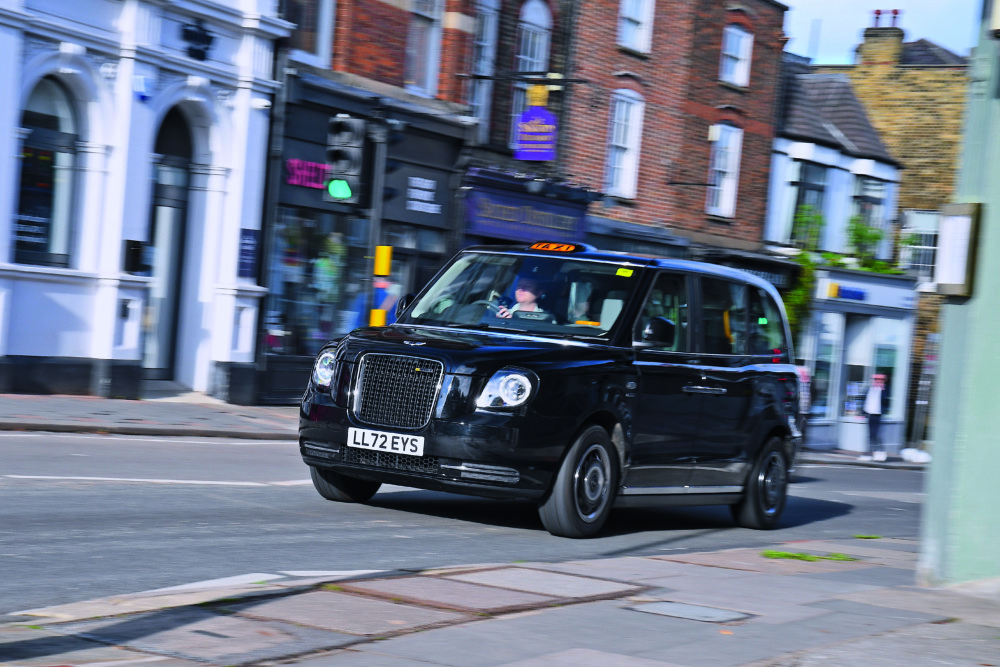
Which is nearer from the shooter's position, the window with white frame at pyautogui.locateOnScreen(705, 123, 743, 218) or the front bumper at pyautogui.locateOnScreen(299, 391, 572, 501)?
the front bumper at pyautogui.locateOnScreen(299, 391, 572, 501)

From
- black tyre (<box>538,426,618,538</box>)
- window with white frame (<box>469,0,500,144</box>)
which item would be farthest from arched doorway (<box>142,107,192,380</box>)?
black tyre (<box>538,426,618,538</box>)

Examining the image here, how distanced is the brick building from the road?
28.9 metres

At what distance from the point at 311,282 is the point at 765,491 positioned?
38.7 feet

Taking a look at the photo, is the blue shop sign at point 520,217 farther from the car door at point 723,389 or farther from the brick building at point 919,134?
the brick building at point 919,134

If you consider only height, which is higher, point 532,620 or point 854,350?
point 854,350

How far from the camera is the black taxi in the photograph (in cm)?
855

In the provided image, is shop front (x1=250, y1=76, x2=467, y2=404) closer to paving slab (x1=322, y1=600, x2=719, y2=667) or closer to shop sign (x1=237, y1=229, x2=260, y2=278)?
shop sign (x1=237, y1=229, x2=260, y2=278)

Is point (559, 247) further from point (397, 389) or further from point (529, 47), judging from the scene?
point (529, 47)

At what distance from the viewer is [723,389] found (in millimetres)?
10461

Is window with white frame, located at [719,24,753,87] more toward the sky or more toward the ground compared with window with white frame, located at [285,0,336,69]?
more toward the sky

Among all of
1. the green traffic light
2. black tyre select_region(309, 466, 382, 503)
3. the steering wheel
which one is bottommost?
black tyre select_region(309, 466, 382, 503)

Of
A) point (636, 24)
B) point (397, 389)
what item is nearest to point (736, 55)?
point (636, 24)

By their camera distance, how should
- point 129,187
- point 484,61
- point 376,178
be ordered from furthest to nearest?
point 484,61, point 129,187, point 376,178

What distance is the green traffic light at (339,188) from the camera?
51.8 feet
